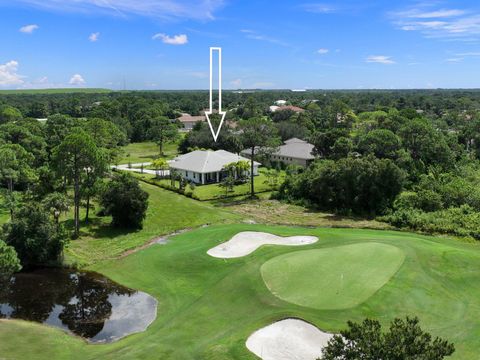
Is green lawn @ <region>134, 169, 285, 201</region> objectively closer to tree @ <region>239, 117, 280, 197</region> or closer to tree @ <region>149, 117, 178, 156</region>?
tree @ <region>239, 117, 280, 197</region>

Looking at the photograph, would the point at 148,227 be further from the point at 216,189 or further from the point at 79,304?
the point at 216,189

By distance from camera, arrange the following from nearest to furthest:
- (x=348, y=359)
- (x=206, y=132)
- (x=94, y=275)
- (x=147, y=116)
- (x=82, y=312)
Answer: (x=348, y=359), (x=82, y=312), (x=94, y=275), (x=206, y=132), (x=147, y=116)

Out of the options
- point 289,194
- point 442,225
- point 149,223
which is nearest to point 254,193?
point 289,194

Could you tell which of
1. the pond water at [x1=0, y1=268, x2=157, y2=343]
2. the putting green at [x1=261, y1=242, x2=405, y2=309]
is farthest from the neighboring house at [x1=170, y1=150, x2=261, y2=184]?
the putting green at [x1=261, y1=242, x2=405, y2=309]

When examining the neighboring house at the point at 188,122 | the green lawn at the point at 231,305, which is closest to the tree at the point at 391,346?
the green lawn at the point at 231,305

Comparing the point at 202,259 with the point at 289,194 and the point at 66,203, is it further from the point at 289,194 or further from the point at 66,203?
the point at 289,194

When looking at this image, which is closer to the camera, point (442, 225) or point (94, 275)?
point (94, 275)

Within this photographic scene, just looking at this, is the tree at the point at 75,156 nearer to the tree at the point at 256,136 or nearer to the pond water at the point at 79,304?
the pond water at the point at 79,304
